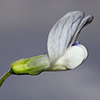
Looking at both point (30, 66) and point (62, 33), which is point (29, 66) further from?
point (62, 33)

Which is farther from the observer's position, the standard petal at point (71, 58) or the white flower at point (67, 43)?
the standard petal at point (71, 58)

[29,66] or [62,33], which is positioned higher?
[62,33]

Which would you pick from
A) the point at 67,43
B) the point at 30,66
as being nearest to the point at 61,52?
the point at 67,43

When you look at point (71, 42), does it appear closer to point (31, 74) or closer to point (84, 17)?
point (84, 17)

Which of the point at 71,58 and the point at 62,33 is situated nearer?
the point at 62,33

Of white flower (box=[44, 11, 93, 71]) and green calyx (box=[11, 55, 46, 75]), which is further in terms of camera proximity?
green calyx (box=[11, 55, 46, 75])

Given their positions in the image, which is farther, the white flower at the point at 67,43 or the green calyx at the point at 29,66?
the green calyx at the point at 29,66

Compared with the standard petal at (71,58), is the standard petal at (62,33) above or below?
above
